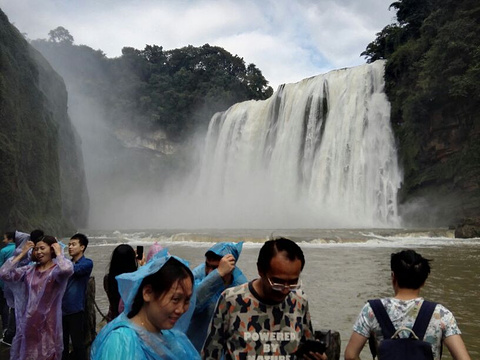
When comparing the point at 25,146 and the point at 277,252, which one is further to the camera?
the point at 25,146

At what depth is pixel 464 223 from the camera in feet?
64.5

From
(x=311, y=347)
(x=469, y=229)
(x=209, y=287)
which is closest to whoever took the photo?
(x=311, y=347)

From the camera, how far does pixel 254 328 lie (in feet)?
6.53

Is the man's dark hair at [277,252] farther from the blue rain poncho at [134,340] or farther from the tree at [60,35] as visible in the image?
the tree at [60,35]

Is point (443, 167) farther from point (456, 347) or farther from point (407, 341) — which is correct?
point (407, 341)

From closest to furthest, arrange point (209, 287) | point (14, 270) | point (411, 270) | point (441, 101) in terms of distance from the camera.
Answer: point (411, 270) → point (209, 287) → point (14, 270) → point (441, 101)

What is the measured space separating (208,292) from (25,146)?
59.6ft

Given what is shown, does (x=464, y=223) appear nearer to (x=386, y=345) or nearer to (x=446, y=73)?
(x=446, y=73)

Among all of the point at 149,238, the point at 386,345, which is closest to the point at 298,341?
the point at 386,345

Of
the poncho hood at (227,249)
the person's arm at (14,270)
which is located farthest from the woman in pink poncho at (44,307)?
the poncho hood at (227,249)

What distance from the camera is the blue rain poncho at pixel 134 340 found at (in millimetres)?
1522

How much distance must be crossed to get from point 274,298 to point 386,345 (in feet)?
1.94

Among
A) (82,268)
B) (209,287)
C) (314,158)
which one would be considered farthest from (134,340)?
(314,158)

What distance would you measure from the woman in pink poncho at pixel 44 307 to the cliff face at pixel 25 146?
455 inches
